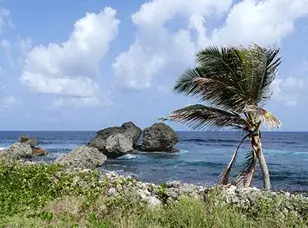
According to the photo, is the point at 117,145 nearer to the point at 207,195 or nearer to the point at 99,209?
the point at 99,209

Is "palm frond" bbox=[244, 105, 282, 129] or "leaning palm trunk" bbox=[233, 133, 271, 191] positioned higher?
"palm frond" bbox=[244, 105, 282, 129]

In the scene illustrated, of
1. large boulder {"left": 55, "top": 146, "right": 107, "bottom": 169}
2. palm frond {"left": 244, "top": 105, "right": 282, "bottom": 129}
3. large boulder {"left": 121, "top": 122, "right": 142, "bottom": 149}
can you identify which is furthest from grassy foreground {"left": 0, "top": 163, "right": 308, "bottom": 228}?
large boulder {"left": 121, "top": 122, "right": 142, "bottom": 149}

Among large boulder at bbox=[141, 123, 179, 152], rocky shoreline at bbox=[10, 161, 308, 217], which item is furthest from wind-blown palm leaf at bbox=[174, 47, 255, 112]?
large boulder at bbox=[141, 123, 179, 152]

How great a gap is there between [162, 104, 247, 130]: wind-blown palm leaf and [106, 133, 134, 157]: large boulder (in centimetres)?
2680

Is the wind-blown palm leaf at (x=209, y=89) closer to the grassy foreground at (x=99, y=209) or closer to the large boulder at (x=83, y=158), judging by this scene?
the grassy foreground at (x=99, y=209)

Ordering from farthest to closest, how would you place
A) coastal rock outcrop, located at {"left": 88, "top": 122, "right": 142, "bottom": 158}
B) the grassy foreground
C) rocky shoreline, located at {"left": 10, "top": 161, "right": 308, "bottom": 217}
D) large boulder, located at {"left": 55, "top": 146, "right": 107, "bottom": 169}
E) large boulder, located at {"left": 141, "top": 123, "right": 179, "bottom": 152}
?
large boulder, located at {"left": 141, "top": 123, "right": 179, "bottom": 152}
coastal rock outcrop, located at {"left": 88, "top": 122, "right": 142, "bottom": 158}
large boulder, located at {"left": 55, "top": 146, "right": 107, "bottom": 169}
rocky shoreline, located at {"left": 10, "top": 161, "right": 308, "bottom": 217}
the grassy foreground

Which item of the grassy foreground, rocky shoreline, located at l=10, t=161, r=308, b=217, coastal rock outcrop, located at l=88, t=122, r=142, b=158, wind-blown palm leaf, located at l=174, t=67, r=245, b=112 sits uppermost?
wind-blown palm leaf, located at l=174, t=67, r=245, b=112

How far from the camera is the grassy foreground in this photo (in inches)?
302

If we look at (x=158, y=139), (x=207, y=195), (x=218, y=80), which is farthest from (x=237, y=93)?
(x=158, y=139)

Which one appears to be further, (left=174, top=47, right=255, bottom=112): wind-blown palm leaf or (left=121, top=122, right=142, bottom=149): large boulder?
(left=121, top=122, right=142, bottom=149): large boulder

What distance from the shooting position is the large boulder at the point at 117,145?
3947 centimetres

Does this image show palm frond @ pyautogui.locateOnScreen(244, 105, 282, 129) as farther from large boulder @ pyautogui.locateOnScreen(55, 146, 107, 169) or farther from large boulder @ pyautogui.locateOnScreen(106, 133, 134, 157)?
large boulder @ pyautogui.locateOnScreen(106, 133, 134, 157)

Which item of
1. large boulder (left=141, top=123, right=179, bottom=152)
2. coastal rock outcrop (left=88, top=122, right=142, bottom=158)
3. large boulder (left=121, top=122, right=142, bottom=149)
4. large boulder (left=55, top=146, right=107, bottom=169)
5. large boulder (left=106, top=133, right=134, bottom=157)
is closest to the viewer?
large boulder (left=55, top=146, right=107, bottom=169)

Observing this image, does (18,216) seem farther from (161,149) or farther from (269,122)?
(161,149)
